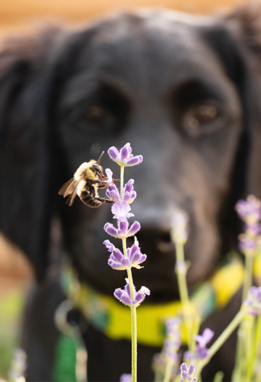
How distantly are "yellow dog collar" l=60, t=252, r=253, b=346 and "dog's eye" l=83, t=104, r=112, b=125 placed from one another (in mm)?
539

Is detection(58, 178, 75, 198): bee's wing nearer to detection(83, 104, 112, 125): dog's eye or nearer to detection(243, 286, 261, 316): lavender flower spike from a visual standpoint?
detection(243, 286, 261, 316): lavender flower spike

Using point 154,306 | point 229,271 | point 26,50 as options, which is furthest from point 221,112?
point 26,50

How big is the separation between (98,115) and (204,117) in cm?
34

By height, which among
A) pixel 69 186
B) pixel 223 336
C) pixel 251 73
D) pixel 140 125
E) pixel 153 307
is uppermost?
pixel 251 73

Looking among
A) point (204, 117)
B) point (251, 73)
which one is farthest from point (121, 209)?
point (251, 73)

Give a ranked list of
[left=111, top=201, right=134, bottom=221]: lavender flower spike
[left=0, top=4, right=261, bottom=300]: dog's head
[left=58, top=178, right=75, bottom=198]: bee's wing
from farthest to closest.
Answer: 1. [left=0, top=4, right=261, bottom=300]: dog's head
2. [left=58, top=178, right=75, bottom=198]: bee's wing
3. [left=111, top=201, right=134, bottom=221]: lavender flower spike

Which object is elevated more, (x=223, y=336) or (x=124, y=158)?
(x=124, y=158)

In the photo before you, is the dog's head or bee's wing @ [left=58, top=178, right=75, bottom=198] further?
the dog's head

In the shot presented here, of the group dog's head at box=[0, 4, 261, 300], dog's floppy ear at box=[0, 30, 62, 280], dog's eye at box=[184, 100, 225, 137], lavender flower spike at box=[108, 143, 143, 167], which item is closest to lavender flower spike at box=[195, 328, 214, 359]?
lavender flower spike at box=[108, 143, 143, 167]

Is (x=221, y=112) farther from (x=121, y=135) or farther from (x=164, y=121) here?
(x=121, y=135)

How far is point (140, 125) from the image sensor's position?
1234 mm

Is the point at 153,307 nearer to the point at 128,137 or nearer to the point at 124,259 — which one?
the point at 128,137

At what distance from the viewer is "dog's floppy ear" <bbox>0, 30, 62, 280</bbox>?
1.42 metres

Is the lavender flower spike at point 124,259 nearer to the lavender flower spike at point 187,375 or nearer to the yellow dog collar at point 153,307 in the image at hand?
the lavender flower spike at point 187,375
